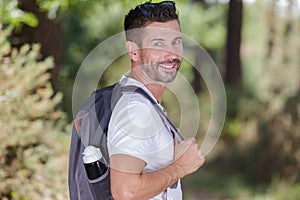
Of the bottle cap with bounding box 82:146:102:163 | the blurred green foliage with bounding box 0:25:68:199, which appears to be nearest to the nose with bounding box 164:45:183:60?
the bottle cap with bounding box 82:146:102:163

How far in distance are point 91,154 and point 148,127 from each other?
286mm

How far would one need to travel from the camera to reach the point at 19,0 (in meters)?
7.23

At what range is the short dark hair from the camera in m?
2.93

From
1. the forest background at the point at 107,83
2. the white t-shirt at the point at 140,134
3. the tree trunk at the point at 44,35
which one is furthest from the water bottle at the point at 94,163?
the tree trunk at the point at 44,35

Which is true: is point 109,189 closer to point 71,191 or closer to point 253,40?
point 71,191

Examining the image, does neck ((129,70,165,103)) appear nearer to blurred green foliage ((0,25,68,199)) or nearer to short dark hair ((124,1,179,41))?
short dark hair ((124,1,179,41))

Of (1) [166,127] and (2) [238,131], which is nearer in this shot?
(1) [166,127]

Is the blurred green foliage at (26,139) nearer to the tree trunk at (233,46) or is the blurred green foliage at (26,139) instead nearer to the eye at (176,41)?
the eye at (176,41)

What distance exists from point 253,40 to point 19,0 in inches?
1123

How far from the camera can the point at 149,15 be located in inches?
115

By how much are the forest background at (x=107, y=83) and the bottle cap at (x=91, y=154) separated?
313cm

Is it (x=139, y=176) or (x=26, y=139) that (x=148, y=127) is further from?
(x=26, y=139)

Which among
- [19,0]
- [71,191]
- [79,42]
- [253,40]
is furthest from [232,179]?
[253,40]

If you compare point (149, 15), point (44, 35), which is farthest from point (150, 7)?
point (44, 35)
